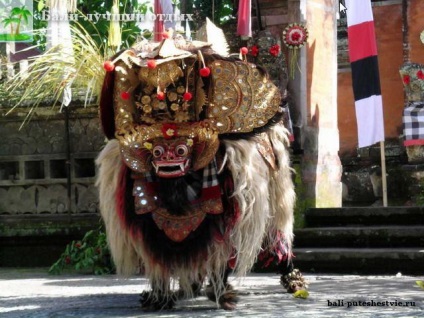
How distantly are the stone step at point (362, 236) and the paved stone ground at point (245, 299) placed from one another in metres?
0.92

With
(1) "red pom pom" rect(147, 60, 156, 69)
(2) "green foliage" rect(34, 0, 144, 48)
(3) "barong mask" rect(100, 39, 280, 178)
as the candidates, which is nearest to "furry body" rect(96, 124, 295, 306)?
(3) "barong mask" rect(100, 39, 280, 178)

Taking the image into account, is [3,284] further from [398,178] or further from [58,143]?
[398,178]

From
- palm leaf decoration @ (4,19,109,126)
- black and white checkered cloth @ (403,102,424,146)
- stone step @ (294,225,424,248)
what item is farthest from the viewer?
black and white checkered cloth @ (403,102,424,146)

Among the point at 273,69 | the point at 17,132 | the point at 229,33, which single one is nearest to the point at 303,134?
the point at 273,69

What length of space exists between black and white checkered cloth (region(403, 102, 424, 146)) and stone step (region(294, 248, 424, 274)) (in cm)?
466

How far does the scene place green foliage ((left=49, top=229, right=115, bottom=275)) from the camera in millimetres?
8914

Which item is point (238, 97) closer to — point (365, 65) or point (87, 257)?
point (87, 257)

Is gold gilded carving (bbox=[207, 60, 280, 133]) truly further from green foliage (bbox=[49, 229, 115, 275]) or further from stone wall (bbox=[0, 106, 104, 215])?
stone wall (bbox=[0, 106, 104, 215])

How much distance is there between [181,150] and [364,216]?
4233 millimetres

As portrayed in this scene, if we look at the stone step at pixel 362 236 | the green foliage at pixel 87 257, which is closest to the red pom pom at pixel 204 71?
the green foliage at pixel 87 257

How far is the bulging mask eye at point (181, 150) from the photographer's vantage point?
18.2 feet

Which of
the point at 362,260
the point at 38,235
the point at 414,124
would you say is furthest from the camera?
the point at 414,124

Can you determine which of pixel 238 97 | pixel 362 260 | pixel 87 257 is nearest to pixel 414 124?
pixel 362 260

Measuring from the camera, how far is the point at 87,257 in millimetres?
8938
